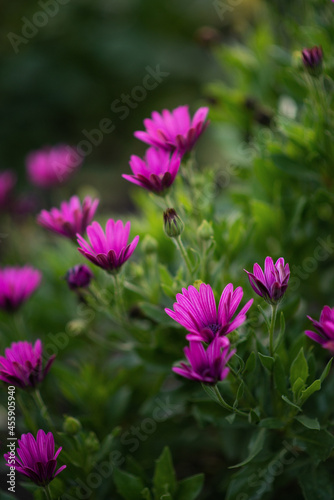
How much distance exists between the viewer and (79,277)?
904mm

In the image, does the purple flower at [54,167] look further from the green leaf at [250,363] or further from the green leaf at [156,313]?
the green leaf at [250,363]

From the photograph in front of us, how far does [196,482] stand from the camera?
84cm

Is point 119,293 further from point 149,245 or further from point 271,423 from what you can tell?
point 271,423

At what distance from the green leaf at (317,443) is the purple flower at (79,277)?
412mm

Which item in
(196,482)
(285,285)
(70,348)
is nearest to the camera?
(285,285)

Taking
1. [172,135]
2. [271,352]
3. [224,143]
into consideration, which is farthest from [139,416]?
[224,143]

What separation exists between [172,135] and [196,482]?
0.54 m

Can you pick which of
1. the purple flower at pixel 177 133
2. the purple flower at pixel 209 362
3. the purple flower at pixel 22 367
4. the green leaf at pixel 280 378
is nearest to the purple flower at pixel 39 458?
the purple flower at pixel 22 367

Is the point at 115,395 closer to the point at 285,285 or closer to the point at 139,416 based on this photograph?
the point at 139,416

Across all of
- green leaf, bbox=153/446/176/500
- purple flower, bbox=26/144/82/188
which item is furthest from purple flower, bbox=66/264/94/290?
purple flower, bbox=26/144/82/188

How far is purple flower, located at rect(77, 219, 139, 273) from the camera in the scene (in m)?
0.76

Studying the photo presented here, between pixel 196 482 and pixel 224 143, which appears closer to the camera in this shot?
pixel 196 482

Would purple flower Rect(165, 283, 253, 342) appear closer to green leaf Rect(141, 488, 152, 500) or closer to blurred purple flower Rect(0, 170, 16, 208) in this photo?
green leaf Rect(141, 488, 152, 500)

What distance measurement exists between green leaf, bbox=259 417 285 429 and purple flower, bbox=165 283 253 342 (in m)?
0.18
